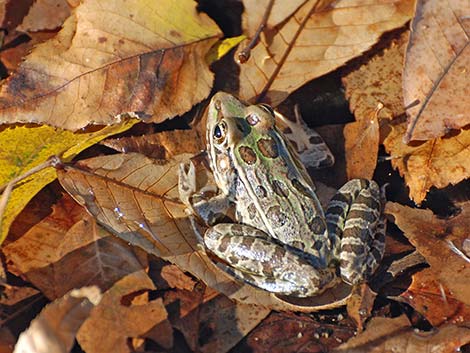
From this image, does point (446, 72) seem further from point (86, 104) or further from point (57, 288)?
point (57, 288)

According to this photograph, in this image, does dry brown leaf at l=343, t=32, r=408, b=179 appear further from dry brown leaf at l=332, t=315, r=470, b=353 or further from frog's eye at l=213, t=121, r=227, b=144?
dry brown leaf at l=332, t=315, r=470, b=353

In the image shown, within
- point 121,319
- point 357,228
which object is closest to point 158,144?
point 121,319

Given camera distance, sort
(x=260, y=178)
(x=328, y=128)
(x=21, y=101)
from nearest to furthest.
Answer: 1. (x=21, y=101)
2. (x=260, y=178)
3. (x=328, y=128)

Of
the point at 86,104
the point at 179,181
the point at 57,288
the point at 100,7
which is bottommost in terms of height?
the point at 57,288

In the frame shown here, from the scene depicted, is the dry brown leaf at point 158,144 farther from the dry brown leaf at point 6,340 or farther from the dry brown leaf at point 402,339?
the dry brown leaf at point 402,339

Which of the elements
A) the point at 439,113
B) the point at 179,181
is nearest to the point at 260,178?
the point at 179,181

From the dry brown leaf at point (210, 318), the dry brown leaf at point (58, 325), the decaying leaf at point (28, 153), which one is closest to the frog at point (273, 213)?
the dry brown leaf at point (210, 318)
